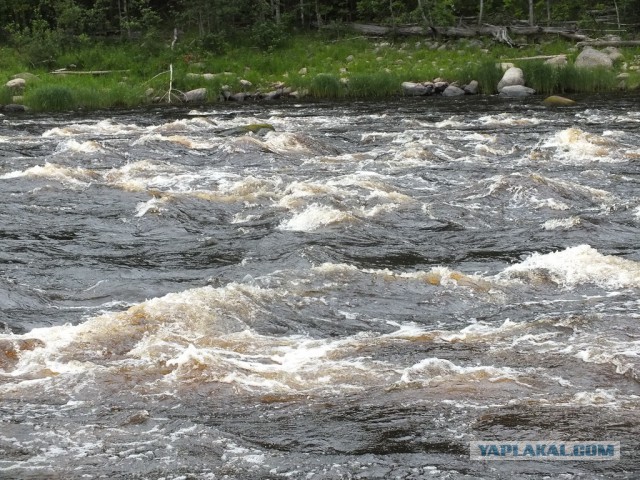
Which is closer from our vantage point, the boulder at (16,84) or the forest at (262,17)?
the boulder at (16,84)

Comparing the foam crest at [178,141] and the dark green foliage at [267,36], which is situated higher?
the dark green foliage at [267,36]

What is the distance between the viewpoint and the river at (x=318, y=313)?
6.72 meters

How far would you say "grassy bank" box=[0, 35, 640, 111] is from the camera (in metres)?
31.6

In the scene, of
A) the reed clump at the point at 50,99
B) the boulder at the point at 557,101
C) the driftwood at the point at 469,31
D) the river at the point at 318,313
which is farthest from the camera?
the driftwood at the point at 469,31

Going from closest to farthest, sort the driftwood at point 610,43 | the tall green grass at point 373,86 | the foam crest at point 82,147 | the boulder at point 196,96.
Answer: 1. the foam crest at point 82,147
2. the tall green grass at point 373,86
3. the boulder at point 196,96
4. the driftwood at point 610,43

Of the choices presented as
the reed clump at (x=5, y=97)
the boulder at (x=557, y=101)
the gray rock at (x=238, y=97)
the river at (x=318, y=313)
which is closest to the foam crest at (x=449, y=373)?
the river at (x=318, y=313)

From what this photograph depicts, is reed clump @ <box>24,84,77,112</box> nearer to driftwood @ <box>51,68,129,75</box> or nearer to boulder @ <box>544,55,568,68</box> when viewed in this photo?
driftwood @ <box>51,68,129,75</box>

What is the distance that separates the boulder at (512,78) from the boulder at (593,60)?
2.62 m

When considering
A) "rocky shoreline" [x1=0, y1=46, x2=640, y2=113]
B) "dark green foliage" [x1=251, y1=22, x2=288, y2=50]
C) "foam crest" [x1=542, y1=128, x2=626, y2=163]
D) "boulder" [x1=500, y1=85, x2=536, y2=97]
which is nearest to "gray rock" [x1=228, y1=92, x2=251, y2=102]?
"rocky shoreline" [x1=0, y1=46, x2=640, y2=113]

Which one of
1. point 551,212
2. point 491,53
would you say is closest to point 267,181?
point 551,212

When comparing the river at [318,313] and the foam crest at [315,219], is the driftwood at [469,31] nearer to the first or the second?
the river at [318,313]

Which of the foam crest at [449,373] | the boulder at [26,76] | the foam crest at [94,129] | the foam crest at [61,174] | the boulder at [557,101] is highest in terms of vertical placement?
the boulder at [26,76]

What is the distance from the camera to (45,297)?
1054cm

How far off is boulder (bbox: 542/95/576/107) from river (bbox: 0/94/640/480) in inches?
322
